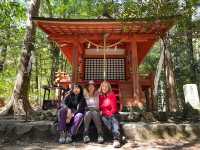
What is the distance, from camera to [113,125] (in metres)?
7.71

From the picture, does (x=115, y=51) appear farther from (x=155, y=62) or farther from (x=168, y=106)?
(x=155, y=62)

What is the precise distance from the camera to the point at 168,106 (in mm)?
14445

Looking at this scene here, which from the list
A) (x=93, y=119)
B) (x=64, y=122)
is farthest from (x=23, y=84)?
(x=93, y=119)

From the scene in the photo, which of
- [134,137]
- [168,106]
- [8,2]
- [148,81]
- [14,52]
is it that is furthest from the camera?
[14,52]

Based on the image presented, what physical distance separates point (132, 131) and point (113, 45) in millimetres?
Result: 4166

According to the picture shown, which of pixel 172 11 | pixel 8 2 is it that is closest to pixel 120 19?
pixel 172 11

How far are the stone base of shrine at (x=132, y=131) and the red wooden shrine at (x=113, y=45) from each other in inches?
81.9

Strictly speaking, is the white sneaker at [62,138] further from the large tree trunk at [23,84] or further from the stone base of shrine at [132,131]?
the large tree trunk at [23,84]

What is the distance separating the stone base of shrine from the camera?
8.30 m

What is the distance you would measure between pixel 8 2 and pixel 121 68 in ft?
Result: 20.1

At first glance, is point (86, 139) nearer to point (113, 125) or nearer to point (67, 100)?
point (113, 125)

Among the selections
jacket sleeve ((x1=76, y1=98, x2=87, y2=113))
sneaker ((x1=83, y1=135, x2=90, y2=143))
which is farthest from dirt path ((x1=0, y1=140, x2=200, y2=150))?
jacket sleeve ((x1=76, y1=98, x2=87, y2=113))

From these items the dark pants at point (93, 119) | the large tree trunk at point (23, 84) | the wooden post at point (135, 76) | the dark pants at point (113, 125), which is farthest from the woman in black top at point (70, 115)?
the large tree trunk at point (23, 84)

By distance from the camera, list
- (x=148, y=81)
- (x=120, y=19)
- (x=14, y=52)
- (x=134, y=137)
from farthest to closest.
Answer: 1. (x=14, y=52)
2. (x=148, y=81)
3. (x=120, y=19)
4. (x=134, y=137)
